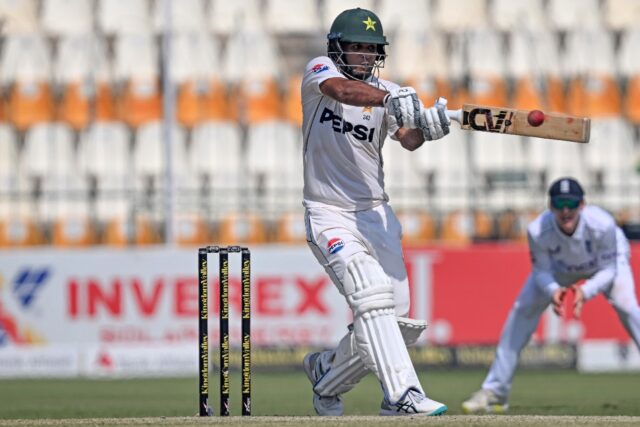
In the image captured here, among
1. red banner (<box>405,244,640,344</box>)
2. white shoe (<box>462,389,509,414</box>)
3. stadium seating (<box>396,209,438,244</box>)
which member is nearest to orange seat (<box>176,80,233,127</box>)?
stadium seating (<box>396,209,438,244</box>)

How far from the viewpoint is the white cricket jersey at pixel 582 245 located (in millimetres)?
8961

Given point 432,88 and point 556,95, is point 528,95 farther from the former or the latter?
point 432,88

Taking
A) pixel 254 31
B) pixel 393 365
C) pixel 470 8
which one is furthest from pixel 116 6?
pixel 393 365

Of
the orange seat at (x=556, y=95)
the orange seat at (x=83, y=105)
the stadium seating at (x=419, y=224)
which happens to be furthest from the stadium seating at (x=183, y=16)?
the orange seat at (x=556, y=95)

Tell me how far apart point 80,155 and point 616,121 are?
635 cm

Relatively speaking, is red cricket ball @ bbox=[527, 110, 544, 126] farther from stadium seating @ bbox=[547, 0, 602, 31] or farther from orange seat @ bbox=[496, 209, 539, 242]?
stadium seating @ bbox=[547, 0, 602, 31]

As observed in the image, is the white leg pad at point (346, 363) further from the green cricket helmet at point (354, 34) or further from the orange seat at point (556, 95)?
A: the orange seat at point (556, 95)

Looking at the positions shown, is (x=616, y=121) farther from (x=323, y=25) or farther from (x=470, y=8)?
(x=323, y=25)

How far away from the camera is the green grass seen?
8617 millimetres

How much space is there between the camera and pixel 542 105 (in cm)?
1570

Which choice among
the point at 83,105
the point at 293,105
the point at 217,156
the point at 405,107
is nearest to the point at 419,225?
the point at 293,105

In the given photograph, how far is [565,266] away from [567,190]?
26.9 inches

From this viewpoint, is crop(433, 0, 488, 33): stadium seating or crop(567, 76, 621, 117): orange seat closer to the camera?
crop(567, 76, 621, 117): orange seat

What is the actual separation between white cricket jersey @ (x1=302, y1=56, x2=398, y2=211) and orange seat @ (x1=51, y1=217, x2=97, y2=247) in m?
7.92
